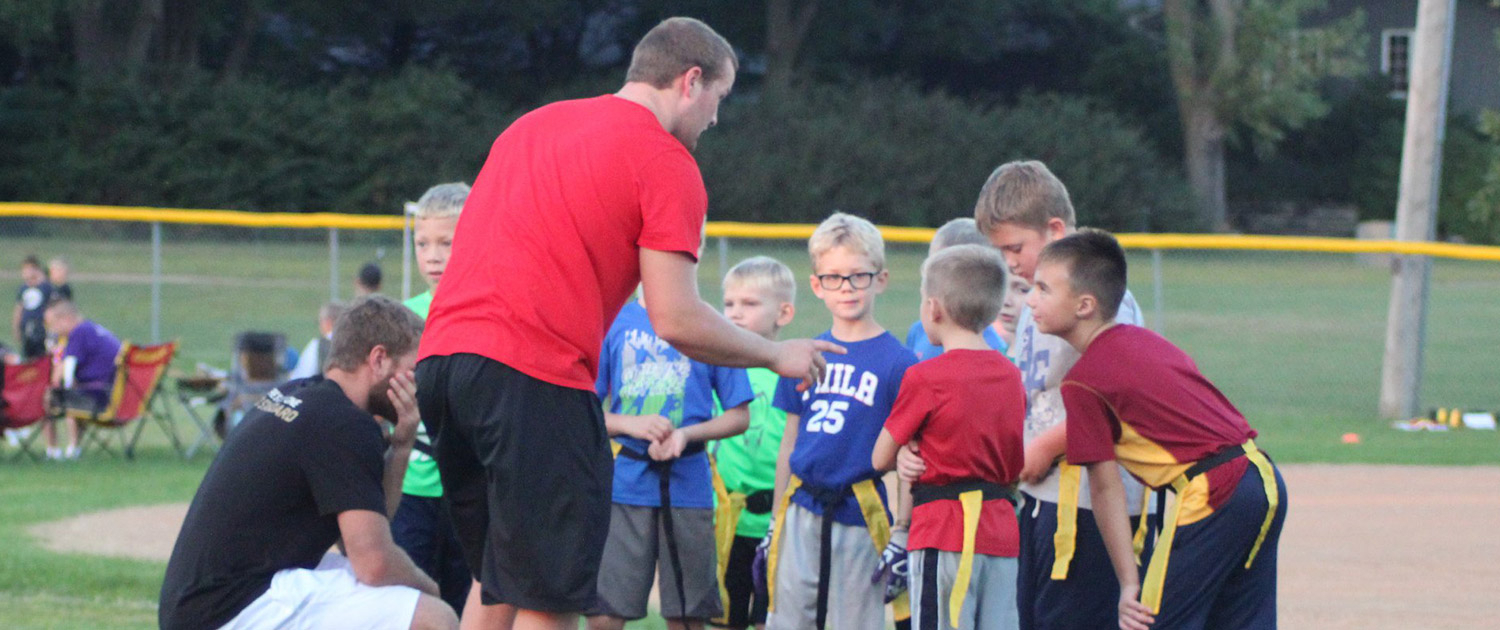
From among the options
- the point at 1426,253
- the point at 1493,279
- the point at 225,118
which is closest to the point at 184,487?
the point at 1426,253

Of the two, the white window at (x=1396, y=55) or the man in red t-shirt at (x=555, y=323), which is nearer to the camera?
the man in red t-shirt at (x=555, y=323)

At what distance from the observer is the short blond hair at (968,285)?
4.55 m

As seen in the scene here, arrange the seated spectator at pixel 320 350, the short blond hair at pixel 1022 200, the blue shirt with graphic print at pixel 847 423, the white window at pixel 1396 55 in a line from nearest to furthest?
the short blond hair at pixel 1022 200, the blue shirt with graphic print at pixel 847 423, the seated spectator at pixel 320 350, the white window at pixel 1396 55

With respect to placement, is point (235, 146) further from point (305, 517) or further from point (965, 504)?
point (965, 504)

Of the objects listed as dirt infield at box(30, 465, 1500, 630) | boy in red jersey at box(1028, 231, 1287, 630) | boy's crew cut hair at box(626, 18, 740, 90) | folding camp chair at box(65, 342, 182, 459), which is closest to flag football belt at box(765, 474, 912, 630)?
boy in red jersey at box(1028, 231, 1287, 630)

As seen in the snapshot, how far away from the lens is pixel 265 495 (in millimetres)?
4020

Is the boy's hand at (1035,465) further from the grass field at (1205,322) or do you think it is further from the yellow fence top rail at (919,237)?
the yellow fence top rail at (919,237)

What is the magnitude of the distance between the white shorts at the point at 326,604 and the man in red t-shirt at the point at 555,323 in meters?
0.54

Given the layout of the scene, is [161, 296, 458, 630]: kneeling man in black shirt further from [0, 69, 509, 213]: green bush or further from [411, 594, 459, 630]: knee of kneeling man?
[0, 69, 509, 213]: green bush

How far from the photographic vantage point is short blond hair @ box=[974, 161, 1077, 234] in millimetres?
4676

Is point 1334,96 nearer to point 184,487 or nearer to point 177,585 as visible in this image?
point 184,487

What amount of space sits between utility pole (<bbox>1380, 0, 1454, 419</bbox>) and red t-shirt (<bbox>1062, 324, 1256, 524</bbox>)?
36.8ft

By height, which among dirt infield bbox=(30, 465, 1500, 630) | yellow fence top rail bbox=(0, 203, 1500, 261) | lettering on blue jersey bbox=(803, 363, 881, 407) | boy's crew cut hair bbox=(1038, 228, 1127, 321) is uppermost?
boy's crew cut hair bbox=(1038, 228, 1127, 321)

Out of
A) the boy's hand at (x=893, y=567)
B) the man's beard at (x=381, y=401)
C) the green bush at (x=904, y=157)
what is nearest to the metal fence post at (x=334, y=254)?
the boy's hand at (x=893, y=567)
